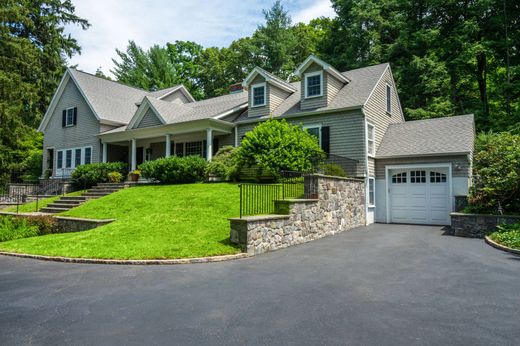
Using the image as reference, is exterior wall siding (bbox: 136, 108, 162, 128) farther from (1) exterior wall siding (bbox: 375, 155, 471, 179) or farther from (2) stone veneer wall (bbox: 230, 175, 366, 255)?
(1) exterior wall siding (bbox: 375, 155, 471, 179)

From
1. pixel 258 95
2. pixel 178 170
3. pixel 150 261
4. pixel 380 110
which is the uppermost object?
pixel 258 95

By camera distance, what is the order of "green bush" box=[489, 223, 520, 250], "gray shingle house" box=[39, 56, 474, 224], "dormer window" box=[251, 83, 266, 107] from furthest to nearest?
1. "dormer window" box=[251, 83, 266, 107]
2. "gray shingle house" box=[39, 56, 474, 224]
3. "green bush" box=[489, 223, 520, 250]

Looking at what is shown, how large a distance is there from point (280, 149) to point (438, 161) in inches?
272

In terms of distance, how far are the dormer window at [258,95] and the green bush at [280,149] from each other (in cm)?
425

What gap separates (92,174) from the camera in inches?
796

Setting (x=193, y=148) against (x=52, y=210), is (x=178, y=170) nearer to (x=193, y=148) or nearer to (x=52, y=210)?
(x=193, y=148)

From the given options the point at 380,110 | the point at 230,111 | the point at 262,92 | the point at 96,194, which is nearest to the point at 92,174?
the point at 96,194

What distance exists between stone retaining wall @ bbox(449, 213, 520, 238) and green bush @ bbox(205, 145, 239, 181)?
9267 mm

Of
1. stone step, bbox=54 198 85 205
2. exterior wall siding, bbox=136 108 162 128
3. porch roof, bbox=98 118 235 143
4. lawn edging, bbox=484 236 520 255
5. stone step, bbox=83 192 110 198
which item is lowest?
lawn edging, bbox=484 236 520 255

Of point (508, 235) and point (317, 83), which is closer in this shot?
point (508, 235)

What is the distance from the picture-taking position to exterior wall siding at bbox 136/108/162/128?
20.7m

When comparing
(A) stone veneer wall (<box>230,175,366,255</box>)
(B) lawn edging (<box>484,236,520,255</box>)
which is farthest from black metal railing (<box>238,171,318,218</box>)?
(B) lawn edging (<box>484,236,520,255</box>)

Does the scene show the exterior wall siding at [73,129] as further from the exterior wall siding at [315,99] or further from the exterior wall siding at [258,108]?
the exterior wall siding at [315,99]

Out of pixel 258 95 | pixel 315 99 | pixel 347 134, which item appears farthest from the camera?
pixel 258 95
